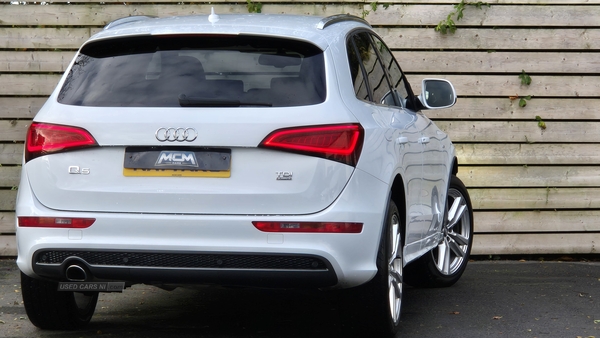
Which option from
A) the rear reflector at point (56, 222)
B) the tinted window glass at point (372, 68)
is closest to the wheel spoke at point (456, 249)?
the tinted window glass at point (372, 68)

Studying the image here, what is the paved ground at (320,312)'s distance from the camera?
5.57 m

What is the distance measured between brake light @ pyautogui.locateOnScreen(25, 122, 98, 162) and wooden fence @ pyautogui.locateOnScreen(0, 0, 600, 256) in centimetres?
408

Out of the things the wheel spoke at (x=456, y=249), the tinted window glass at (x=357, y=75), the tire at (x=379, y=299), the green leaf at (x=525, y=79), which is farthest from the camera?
the green leaf at (x=525, y=79)

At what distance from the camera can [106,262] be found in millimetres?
4633

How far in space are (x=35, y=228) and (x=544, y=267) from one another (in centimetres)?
510

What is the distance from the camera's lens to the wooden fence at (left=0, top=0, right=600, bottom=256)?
28.6ft

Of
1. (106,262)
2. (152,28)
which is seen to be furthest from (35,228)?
(152,28)

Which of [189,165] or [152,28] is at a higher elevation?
[152,28]

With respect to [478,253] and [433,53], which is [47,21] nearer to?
[433,53]

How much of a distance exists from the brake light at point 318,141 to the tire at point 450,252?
2.72 meters

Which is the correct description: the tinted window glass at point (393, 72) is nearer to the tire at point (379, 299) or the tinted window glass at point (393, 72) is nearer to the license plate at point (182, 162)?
the tire at point (379, 299)

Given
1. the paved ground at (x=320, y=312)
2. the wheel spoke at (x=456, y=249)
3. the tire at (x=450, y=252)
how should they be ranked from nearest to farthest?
1. the paved ground at (x=320, y=312)
2. the tire at (x=450, y=252)
3. the wheel spoke at (x=456, y=249)

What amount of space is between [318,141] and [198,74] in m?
0.68

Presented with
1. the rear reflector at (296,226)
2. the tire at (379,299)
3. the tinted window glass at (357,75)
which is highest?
the tinted window glass at (357,75)
